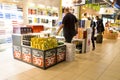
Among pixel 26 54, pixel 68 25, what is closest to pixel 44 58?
pixel 26 54

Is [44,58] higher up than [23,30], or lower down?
lower down

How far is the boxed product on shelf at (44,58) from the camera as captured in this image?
3.83m

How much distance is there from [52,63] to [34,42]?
0.82 meters

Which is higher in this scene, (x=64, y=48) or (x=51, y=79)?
(x=64, y=48)

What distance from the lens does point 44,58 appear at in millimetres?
3814

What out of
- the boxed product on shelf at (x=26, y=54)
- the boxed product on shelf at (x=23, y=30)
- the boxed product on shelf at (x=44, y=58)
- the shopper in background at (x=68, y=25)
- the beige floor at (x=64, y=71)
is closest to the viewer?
the beige floor at (x=64, y=71)

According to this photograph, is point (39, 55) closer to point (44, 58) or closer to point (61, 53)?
point (44, 58)

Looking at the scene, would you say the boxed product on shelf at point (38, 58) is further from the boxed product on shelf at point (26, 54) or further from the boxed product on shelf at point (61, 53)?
the boxed product on shelf at point (61, 53)

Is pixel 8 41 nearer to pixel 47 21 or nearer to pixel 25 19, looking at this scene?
pixel 25 19

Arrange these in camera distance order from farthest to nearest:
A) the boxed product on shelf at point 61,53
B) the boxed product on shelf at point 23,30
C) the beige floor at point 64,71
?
the boxed product on shelf at point 23,30, the boxed product on shelf at point 61,53, the beige floor at point 64,71

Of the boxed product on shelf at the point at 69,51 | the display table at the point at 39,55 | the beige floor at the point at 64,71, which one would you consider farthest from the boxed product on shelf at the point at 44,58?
the boxed product on shelf at the point at 69,51

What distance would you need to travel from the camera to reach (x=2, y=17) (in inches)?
227

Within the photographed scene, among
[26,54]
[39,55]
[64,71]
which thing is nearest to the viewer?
[64,71]

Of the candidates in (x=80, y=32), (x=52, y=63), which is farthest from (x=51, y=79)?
(x=80, y=32)
